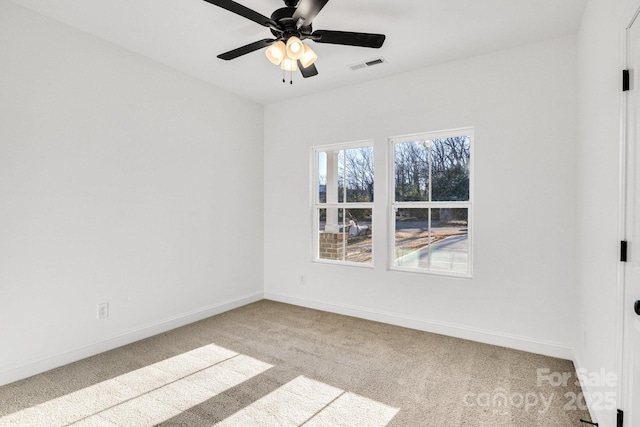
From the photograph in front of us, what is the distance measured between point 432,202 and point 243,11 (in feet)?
8.37

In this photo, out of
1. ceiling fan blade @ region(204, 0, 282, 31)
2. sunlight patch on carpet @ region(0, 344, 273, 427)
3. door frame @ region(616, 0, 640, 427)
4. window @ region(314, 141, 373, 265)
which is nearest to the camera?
door frame @ region(616, 0, 640, 427)

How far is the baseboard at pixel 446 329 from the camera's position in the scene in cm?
294

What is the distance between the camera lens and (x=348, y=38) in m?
2.31

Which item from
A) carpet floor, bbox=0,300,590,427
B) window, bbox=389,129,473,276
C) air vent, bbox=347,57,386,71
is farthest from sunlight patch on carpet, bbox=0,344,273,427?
air vent, bbox=347,57,386,71

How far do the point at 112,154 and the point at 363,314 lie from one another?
10.3 ft

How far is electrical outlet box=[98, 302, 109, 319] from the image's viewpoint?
299cm

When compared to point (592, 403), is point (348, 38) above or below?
above

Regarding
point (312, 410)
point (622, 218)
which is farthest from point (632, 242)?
point (312, 410)

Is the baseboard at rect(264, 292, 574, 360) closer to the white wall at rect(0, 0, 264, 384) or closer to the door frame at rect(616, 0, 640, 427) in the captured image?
the white wall at rect(0, 0, 264, 384)

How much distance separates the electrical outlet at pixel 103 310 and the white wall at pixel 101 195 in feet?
0.13

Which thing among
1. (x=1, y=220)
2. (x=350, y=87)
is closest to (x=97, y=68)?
(x=1, y=220)

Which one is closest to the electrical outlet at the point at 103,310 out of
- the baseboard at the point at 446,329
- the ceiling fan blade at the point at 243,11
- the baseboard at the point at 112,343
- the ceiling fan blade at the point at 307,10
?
the baseboard at the point at 112,343

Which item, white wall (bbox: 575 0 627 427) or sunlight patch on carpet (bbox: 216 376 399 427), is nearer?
white wall (bbox: 575 0 627 427)

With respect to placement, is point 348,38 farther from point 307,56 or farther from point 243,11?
point 243,11
